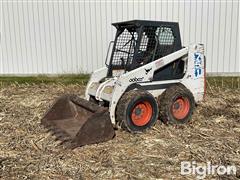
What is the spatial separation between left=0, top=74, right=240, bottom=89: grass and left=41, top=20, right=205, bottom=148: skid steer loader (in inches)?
122

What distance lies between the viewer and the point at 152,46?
5156mm

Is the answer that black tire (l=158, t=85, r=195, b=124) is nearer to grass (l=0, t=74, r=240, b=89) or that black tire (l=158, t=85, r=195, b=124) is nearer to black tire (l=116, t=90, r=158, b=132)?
black tire (l=116, t=90, r=158, b=132)

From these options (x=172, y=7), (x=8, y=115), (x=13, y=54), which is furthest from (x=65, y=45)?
(x=8, y=115)

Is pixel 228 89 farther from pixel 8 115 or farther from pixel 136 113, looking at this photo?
pixel 8 115


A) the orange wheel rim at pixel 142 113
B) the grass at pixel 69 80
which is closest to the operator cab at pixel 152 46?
the orange wheel rim at pixel 142 113

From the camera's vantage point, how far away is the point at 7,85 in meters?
8.69

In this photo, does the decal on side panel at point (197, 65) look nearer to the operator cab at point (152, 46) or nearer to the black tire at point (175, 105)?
the operator cab at point (152, 46)

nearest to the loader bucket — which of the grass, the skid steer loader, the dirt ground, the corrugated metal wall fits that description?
the skid steer loader

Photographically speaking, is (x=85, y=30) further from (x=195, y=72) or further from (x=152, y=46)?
(x=195, y=72)

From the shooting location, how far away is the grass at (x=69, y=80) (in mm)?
8391

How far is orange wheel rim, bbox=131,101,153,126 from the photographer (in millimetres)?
4703

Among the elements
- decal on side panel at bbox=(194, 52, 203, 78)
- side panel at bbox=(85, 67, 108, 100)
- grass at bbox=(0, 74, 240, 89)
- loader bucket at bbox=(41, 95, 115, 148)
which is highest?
decal on side panel at bbox=(194, 52, 203, 78)

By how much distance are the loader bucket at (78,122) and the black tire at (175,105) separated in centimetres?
106

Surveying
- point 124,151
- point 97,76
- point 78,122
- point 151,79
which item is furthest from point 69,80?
point 124,151
